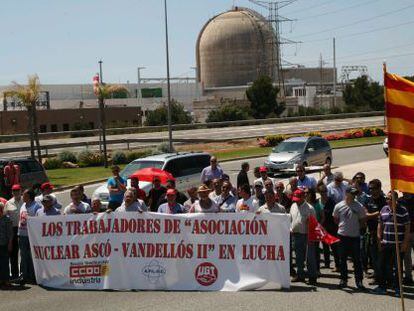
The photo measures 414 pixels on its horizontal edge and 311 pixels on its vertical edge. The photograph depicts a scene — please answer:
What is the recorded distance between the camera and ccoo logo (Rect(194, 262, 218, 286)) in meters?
10.6

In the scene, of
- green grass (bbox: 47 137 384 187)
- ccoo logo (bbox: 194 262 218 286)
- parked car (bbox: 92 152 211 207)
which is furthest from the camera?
green grass (bbox: 47 137 384 187)

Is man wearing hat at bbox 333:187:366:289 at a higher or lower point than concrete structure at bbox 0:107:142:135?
lower

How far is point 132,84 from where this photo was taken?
435 feet

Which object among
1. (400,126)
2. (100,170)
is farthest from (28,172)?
(400,126)

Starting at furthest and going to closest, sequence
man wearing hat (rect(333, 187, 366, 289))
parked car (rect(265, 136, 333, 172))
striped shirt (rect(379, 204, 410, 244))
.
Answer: parked car (rect(265, 136, 333, 172)) → man wearing hat (rect(333, 187, 366, 289)) → striped shirt (rect(379, 204, 410, 244))

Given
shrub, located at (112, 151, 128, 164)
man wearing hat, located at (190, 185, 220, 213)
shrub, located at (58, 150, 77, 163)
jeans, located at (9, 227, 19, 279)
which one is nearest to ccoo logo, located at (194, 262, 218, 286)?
man wearing hat, located at (190, 185, 220, 213)

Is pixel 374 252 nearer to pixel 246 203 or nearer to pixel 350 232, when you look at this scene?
pixel 350 232

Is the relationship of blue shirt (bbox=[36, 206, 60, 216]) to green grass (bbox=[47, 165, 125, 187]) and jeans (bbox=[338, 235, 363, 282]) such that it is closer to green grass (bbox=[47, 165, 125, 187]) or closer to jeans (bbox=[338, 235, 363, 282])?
jeans (bbox=[338, 235, 363, 282])

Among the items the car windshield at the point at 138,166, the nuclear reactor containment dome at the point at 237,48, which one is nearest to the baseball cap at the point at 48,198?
the car windshield at the point at 138,166

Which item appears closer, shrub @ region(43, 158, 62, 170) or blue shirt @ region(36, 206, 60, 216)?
blue shirt @ region(36, 206, 60, 216)

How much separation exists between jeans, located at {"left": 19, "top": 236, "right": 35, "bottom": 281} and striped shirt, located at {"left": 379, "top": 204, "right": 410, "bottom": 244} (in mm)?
5706

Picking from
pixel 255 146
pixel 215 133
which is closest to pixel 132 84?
pixel 215 133

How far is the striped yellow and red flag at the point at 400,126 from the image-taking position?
786 centimetres

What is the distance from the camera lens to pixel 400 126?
310 inches
